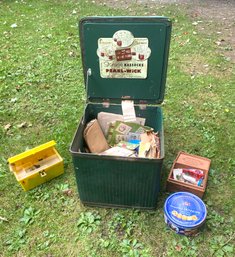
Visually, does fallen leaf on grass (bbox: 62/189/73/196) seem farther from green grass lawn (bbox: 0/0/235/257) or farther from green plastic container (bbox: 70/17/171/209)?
green plastic container (bbox: 70/17/171/209)

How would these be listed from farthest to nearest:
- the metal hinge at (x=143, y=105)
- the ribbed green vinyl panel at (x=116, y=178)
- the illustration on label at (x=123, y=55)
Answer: the metal hinge at (x=143, y=105) → the illustration on label at (x=123, y=55) → the ribbed green vinyl panel at (x=116, y=178)

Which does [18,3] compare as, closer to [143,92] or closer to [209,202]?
[143,92]

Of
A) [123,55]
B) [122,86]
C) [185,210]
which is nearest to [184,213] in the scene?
[185,210]

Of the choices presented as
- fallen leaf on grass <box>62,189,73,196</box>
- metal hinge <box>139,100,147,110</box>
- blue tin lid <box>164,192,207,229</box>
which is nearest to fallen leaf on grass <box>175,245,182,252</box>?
blue tin lid <box>164,192,207,229</box>

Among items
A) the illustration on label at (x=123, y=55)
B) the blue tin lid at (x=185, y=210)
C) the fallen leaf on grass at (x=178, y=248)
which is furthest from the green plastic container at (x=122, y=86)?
the fallen leaf on grass at (x=178, y=248)

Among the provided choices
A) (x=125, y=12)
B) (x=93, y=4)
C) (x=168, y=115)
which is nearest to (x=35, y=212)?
(x=168, y=115)

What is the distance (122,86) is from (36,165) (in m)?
0.96

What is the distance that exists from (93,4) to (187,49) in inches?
115

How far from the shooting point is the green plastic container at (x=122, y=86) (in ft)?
6.47

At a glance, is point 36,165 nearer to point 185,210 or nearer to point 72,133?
point 72,133

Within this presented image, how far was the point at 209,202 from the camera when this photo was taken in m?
2.33

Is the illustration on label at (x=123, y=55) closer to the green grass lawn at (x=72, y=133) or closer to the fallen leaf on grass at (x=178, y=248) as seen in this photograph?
the green grass lawn at (x=72, y=133)

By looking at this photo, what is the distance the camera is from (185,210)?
211cm

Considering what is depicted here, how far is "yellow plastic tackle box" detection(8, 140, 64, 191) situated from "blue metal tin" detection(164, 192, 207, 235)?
3.15 ft
